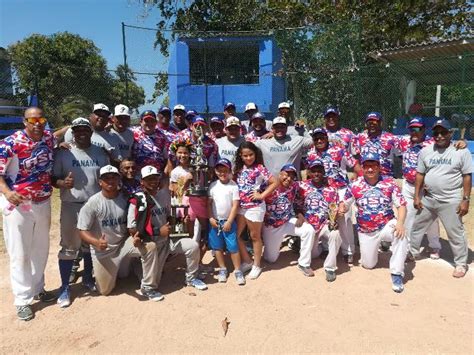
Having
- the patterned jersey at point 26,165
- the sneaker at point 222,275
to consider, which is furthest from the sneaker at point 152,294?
the patterned jersey at point 26,165

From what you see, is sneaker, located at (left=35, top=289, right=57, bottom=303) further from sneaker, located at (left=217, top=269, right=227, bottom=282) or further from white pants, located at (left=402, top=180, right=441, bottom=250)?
white pants, located at (left=402, top=180, right=441, bottom=250)

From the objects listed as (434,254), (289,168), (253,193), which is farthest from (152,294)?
(434,254)

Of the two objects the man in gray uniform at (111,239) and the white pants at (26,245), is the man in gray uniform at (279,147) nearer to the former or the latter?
the man in gray uniform at (111,239)

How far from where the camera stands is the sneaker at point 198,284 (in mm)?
4172

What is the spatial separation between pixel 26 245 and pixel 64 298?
68 centimetres

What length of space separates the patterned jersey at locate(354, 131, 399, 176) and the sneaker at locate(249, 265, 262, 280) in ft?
6.59

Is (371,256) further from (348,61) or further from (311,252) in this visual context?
(348,61)

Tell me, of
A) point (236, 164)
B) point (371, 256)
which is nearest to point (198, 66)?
point (236, 164)

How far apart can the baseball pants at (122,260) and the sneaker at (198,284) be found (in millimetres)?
413

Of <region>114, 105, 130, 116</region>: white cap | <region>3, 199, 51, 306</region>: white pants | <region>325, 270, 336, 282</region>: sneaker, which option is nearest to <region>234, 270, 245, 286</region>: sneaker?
<region>325, 270, 336, 282</region>: sneaker

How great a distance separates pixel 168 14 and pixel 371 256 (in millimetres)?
14621

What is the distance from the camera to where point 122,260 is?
4.05 meters

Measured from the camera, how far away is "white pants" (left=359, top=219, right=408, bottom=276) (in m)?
4.21

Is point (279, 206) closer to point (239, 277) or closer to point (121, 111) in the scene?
point (239, 277)
